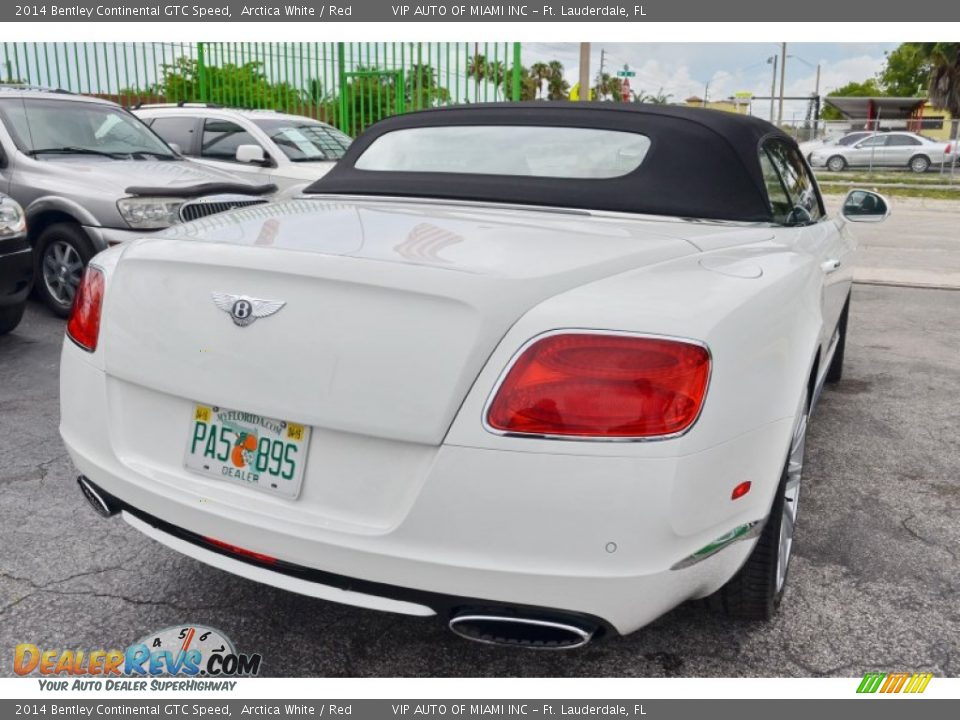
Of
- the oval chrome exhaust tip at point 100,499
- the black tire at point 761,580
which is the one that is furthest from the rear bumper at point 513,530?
the oval chrome exhaust tip at point 100,499

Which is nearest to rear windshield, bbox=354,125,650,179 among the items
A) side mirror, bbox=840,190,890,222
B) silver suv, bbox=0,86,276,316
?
side mirror, bbox=840,190,890,222

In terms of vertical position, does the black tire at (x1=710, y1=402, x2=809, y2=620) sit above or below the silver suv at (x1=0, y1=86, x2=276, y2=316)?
below

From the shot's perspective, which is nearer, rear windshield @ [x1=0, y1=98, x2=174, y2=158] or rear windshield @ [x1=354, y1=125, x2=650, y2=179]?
rear windshield @ [x1=354, y1=125, x2=650, y2=179]

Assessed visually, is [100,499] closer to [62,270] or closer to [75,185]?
[62,270]

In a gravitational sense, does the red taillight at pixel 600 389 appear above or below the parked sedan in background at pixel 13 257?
above

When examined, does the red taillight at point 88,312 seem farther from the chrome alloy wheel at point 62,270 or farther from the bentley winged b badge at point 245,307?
the chrome alloy wheel at point 62,270

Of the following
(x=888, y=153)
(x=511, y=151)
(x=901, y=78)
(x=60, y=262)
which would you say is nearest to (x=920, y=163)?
(x=888, y=153)

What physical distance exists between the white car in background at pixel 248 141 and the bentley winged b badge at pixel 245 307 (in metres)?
6.85

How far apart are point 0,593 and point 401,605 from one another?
59.2 inches

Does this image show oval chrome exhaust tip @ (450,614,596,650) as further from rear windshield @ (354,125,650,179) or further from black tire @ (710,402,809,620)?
rear windshield @ (354,125,650,179)

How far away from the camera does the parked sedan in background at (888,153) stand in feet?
100

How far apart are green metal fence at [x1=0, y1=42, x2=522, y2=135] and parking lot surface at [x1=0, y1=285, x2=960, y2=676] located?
10375mm

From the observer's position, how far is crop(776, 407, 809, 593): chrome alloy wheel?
253cm

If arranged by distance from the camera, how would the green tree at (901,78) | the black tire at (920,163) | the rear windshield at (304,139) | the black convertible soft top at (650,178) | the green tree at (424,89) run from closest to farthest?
the black convertible soft top at (650,178) → the rear windshield at (304,139) → the green tree at (424,89) → the black tire at (920,163) → the green tree at (901,78)
